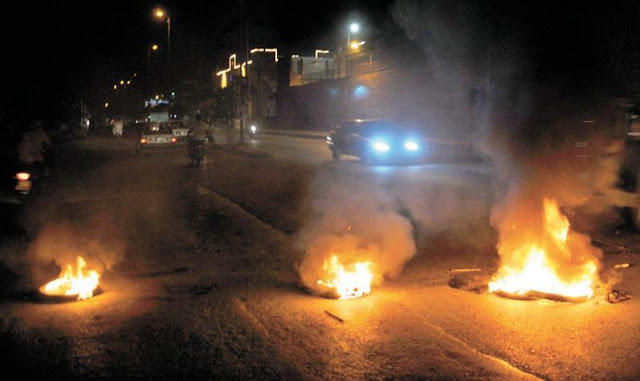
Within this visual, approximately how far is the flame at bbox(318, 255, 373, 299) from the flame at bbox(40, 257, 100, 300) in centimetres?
247

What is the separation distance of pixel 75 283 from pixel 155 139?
83.4ft

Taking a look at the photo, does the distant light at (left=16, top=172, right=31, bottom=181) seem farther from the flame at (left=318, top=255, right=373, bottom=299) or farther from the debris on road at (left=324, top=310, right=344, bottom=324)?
the debris on road at (left=324, top=310, right=344, bottom=324)

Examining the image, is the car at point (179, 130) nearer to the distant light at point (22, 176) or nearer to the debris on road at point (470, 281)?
the distant light at point (22, 176)

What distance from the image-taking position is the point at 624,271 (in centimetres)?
761

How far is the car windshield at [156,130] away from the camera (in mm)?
31469

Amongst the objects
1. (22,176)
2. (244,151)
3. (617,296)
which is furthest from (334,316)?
(244,151)

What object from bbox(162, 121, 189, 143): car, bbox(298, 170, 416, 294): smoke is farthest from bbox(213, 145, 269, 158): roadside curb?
bbox(298, 170, 416, 294): smoke

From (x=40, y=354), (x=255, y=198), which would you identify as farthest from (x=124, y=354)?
(x=255, y=198)

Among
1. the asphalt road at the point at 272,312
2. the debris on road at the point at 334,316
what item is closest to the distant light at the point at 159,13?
the asphalt road at the point at 272,312

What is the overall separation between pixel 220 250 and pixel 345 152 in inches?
617

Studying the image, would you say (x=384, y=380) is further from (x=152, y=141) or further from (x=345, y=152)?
(x=152, y=141)

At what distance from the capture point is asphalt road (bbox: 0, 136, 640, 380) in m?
4.73

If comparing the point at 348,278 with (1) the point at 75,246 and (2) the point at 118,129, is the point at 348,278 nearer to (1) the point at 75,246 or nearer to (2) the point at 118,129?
(1) the point at 75,246

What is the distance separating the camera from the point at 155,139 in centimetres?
3139
